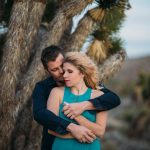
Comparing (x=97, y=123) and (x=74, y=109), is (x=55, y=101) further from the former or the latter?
(x=97, y=123)

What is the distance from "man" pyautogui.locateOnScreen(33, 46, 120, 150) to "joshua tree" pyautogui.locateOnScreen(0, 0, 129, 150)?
6.38 feet

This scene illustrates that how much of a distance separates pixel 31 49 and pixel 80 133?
11.6ft

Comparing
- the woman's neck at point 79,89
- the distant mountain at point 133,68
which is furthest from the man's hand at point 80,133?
the distant mountain at point 133,68

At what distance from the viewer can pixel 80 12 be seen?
858 cm

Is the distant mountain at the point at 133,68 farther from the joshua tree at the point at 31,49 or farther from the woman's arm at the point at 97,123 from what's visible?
the woman's arm at the point at 97,123

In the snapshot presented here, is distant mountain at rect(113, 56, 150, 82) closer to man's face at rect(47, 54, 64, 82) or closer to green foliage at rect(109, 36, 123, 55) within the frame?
green foliage at rect(109, 36, 123, 55)

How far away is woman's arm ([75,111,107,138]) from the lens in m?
5.50

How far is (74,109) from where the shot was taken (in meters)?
5.43

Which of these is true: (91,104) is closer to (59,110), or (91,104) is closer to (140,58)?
(59,110)

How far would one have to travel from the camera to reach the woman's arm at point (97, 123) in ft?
18.1

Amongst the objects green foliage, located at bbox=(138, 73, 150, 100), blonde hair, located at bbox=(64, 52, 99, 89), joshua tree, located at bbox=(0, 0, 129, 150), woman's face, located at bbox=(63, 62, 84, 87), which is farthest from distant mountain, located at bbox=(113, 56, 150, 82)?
woman's face, located at bbox=(63, 62, 84, 87)

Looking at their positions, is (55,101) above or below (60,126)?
above

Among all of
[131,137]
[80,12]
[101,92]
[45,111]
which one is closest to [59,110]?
[45,111]

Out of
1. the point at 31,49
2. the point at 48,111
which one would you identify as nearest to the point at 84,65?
the point at 48,111
